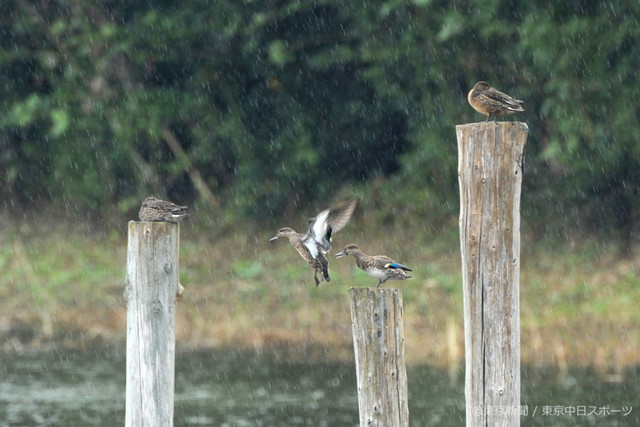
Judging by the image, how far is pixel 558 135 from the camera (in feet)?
75.8

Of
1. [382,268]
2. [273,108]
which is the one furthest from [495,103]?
[273,108]

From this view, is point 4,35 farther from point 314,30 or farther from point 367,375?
point 367,375

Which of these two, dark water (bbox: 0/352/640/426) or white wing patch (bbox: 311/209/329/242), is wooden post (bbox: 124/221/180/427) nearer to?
white wing patch (bbox: 311/209/329/242)

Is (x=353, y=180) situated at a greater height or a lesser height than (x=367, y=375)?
greater

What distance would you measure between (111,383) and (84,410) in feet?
4.57

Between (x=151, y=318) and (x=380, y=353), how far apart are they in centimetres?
164

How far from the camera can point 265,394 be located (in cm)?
1598

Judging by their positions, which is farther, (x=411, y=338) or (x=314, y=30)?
(x=314, y=30)

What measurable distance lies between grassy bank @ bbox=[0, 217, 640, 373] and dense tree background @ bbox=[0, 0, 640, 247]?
4.93ft

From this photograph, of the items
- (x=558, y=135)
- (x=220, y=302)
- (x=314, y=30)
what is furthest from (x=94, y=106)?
(x=558, y=135)

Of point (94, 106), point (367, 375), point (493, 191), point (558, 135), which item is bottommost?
point (367, 375)

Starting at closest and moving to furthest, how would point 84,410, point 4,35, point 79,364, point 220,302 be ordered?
point 84,410
point 79,364
point 220,302
point 4,35

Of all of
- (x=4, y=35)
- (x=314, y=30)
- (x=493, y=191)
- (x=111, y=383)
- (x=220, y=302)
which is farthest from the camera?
(x=4, y=35)

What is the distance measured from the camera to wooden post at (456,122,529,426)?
8.12 meters
